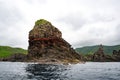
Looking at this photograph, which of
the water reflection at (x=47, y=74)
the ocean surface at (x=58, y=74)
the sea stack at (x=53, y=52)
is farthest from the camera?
the sea stack at (x=53, y=52)

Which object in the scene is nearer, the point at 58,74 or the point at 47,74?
the point at 47,74

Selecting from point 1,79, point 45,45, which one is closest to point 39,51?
point 45,45

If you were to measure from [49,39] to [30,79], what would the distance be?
148m

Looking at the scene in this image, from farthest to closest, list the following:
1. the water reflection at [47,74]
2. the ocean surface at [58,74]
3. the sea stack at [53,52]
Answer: the sea stack at [53,52], the water reflection at [47,74], the ocean surface at [58,74]

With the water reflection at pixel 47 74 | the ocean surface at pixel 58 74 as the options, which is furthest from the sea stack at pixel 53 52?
the water reflection at pixel 47 74

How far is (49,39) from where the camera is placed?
198750mm

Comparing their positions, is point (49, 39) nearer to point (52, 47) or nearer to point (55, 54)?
point (52, 47)

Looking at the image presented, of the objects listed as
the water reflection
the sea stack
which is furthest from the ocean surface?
the sea stack

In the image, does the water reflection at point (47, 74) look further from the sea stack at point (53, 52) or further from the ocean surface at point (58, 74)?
the sea stack at point (53, 52)

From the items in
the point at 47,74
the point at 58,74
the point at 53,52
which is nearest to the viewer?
the point at 47,74

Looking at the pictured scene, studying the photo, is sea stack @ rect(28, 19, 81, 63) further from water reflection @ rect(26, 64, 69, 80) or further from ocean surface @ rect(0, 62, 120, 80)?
water reflection @ rect(26, 64, 69, 80)

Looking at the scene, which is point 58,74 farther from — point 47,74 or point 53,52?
point 53,52

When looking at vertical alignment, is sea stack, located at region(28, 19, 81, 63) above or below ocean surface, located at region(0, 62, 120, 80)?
above

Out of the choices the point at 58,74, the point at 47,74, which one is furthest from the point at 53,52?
the point at 47,74
